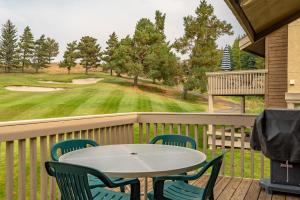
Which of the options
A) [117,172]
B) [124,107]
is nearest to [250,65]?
[124,107]

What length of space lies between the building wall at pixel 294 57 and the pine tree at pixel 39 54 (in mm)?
22835

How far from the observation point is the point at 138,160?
2.50 metres

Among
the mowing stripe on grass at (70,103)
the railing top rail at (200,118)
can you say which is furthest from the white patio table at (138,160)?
the mowing stripe on grass at (70,103)

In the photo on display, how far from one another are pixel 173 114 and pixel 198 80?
1915 centimetres

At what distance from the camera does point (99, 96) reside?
25656mm

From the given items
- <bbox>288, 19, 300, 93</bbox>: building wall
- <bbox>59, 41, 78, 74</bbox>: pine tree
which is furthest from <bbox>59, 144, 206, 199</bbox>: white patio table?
<bbox>59, 41, 78, 74</bbox>: pine tree

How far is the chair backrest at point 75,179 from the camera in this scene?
6.53 ft

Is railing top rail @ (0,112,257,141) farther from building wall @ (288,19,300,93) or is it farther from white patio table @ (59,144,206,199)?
building wall @ (288,19,300,93)

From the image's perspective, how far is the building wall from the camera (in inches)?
352

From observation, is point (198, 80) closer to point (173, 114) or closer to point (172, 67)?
point (172, 67)

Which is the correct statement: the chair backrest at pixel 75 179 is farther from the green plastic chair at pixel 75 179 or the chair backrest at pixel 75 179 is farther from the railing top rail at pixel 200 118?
the railing top rail at pixel 200 118

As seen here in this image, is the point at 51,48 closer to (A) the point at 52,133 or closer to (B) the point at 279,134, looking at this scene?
(A) the point at 52,133

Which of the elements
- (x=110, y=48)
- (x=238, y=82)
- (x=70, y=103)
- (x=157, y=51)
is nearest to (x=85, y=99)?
(x=70, y=103)

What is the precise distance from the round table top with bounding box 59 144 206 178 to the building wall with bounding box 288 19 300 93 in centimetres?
713
